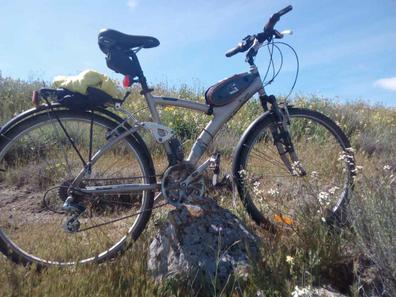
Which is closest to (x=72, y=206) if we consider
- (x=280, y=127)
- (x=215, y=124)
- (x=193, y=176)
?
(x=193, y=176)

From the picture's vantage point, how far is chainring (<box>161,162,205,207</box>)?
3453 mm

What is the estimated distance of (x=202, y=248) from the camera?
2.88 metres

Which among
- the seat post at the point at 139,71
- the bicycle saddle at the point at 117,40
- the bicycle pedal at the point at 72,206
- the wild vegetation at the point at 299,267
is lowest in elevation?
the wild vegetation at the point at 299,267

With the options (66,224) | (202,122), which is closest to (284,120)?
(66,224)

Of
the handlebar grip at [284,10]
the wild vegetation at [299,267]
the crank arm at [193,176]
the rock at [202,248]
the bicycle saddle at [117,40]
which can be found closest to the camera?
the wild vegetation at [299,267]

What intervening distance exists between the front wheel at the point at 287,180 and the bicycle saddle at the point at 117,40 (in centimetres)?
119

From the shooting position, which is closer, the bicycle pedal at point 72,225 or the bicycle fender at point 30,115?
the bicycle fender at point 30,115

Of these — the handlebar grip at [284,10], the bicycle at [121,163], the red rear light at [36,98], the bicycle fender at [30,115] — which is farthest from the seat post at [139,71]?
the handlebar grip at [284,10]

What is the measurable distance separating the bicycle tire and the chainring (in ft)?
0.38

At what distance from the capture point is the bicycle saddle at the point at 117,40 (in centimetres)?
328

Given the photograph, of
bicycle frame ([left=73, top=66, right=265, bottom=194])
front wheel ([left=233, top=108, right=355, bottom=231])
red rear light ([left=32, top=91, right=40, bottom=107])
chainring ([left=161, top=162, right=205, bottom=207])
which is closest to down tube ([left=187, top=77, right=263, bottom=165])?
bicycle frame ([left=73, top=66, right=265, bottom=194])

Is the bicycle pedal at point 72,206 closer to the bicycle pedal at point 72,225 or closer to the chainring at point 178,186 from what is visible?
the bicycle pedal at point 72,225

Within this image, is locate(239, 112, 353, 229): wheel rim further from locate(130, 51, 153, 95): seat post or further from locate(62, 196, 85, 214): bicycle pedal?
locate(62, 196, 85, 214): bicycle pedal

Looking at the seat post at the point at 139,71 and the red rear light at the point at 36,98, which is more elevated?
the seat post at the point at 139,71
